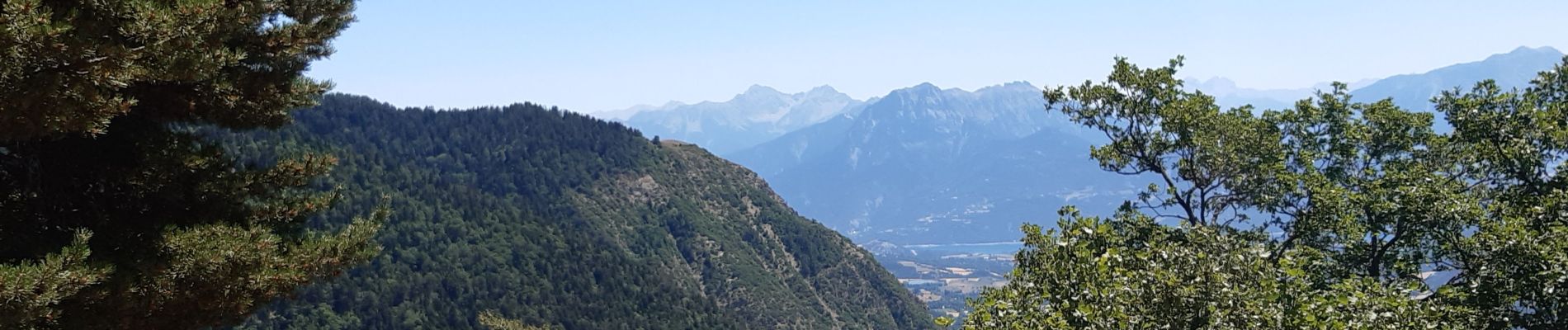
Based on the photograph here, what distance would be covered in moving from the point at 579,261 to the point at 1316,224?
132349 millimetres

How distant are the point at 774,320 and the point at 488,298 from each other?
50.1 metres

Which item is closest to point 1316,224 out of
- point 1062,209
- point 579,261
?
point 1062,209

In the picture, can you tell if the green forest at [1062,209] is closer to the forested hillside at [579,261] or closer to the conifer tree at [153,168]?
the conifer tree at [153,168]

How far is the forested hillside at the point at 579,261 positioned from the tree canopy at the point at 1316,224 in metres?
78.2

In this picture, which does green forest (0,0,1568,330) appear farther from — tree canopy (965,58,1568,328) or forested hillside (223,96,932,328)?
forested hillside (223,96,932,328)

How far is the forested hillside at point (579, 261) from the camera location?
113 meters

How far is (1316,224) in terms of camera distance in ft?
50.9

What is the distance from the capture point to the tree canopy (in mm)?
8219

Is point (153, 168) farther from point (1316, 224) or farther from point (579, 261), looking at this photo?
point (579, 261)

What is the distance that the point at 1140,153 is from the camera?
1912cm

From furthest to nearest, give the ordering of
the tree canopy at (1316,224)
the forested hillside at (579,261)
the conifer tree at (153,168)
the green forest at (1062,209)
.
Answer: the forested hillside at (579,261) < the tree canopy at (1316,224) < the green forest at (1062,209) < the conifer tree at (153,168)

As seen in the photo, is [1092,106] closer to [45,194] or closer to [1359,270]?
[1359,270]

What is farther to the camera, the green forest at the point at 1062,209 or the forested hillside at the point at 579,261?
the forested hillside at the point at 579,261

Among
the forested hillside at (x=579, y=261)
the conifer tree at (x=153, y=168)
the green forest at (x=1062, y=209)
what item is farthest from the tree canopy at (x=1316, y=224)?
the forested hillside at (x=579, y=261)
